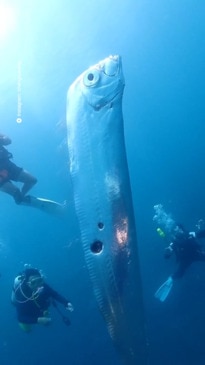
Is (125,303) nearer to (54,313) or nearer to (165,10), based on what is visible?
(54,313)

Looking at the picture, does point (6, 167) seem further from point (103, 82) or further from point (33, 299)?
point (103, 82)

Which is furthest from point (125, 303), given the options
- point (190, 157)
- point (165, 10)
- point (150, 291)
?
point (165, 10)

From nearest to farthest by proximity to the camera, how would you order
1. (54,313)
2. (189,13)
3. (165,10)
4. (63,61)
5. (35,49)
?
(54,313) < (35,49) < (63,61) < (165,10) < (189,13)

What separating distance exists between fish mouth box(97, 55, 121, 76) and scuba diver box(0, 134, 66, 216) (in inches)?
198

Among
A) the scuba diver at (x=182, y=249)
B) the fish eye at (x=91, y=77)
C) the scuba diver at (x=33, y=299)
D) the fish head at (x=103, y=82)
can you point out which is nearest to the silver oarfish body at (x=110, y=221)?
the fish head at (x=103, y=82)

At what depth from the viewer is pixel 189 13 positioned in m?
75.0

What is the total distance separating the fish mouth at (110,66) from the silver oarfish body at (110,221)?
0.79ft

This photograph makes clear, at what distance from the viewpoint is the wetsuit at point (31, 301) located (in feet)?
25.7

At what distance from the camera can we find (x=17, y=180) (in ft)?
27.2

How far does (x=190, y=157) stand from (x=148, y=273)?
18384 mm

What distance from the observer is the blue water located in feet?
59.6

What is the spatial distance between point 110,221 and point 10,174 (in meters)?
6.13

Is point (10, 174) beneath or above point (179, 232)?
above

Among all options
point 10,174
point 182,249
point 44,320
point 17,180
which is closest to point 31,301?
point 44,320
